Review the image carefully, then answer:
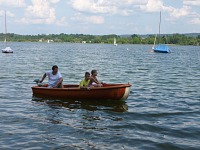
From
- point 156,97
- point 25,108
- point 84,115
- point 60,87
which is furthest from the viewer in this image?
Answer: point 156,97

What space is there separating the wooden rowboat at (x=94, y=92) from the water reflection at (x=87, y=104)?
0.75 feet

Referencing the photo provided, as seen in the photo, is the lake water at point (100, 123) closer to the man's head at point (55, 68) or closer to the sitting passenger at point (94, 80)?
the sitting passenger at point (94, 80)

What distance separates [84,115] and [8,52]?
57.3 m

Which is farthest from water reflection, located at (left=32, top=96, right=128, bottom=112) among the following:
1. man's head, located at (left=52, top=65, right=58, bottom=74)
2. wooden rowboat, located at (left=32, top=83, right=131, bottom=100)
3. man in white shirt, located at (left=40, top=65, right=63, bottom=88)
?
man's head, located at (left=52, top=65, right=58, bottom=74)

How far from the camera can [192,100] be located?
1738cm

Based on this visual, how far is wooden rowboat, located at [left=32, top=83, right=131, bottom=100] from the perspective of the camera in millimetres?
15586

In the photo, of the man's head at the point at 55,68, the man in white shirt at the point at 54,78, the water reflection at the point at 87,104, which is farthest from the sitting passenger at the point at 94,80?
the man's head at the point at 55,68

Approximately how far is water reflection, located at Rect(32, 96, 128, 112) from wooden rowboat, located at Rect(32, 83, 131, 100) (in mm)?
227

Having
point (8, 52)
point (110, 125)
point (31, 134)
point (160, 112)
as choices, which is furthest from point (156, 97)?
point (8, 52)

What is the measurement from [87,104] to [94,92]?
659 mm

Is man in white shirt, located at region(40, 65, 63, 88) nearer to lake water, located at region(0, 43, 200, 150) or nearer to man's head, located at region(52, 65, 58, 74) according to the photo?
man's head, located at region(52, 65, 58, 74)

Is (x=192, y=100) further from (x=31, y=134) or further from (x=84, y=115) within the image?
(x=31, y=134)

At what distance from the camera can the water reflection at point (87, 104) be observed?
49.2ft

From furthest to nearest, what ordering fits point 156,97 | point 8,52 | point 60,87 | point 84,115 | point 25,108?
1. point 8,52
2. point 156,97
3. point 60,87
4. point 25,108
5. point 84,115
